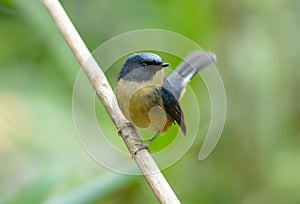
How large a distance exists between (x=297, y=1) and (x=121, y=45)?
1005 millimetres

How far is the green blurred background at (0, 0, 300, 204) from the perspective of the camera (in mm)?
2781

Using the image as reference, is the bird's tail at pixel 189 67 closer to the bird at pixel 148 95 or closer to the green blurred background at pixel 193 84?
the bird at pixel 148 95

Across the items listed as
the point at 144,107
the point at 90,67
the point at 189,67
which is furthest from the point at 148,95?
the point at 189,67

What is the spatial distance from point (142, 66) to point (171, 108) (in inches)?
7.5

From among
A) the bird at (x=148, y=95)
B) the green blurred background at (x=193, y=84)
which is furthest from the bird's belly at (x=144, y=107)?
the green blurred background at (x=193, y=84)

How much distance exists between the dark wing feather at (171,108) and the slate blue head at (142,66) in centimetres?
10

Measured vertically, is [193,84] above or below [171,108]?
above

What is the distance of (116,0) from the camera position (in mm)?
3254

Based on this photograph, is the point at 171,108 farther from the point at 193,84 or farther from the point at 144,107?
the point at 193,84

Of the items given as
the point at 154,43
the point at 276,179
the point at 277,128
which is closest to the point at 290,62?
the point at 277,128

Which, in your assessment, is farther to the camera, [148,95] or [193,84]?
[193,84]

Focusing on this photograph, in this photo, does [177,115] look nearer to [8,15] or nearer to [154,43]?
[154,43]

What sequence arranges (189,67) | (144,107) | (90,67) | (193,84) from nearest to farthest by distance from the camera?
(90,67), (144,107), (189,67), (193,84)

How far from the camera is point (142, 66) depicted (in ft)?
6.75
